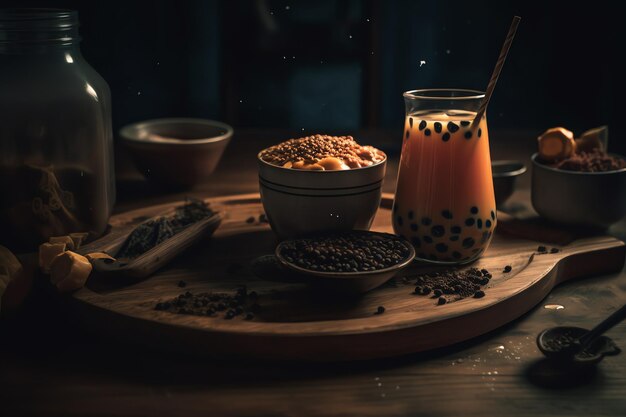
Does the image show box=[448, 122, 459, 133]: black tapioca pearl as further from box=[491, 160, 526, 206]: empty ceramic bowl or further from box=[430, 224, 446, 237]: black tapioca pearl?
box=[491, 160, 526, 206]: empty ceramic bowl

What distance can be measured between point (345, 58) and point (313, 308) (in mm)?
2508

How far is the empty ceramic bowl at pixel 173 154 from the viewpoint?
1.81m

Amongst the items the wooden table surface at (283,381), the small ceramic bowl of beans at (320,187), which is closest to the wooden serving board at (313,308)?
the wooden table surface at (283,381)

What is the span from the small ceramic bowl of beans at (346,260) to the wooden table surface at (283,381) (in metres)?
0.14

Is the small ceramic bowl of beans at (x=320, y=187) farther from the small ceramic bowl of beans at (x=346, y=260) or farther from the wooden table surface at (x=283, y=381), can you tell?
the wooden table surface at (x=283, y=381)

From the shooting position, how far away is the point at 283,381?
1013mm

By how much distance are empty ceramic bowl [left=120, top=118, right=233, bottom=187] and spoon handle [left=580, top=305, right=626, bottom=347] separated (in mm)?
1048

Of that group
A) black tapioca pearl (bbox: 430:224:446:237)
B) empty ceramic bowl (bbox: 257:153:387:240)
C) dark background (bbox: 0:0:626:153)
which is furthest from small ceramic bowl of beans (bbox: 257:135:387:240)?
dark background (bbox: 0:0:626:153)

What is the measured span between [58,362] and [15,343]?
10cm

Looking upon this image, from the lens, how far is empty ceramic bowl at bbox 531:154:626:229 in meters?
1.50

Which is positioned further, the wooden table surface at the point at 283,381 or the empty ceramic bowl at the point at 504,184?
the empty ceramic bowl at the point at 504,184

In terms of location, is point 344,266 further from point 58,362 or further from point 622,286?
point 622,286

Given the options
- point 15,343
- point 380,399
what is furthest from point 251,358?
point 15,343

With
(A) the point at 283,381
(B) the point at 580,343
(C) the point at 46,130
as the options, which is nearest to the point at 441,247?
(B) the point at 580,343
